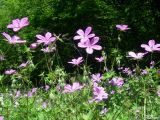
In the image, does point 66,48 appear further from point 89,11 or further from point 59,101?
point 59,101

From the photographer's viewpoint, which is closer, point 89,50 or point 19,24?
point 89,50

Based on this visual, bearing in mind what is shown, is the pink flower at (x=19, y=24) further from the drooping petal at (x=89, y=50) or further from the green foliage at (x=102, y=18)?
the green foliage at (x=102, y=18)

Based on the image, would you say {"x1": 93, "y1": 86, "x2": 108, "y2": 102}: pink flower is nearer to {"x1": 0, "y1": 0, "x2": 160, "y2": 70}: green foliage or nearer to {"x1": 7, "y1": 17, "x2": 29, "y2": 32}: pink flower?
{"x1": 7, "y1": 17, "x2": 29, "y2": 32}: pink flower

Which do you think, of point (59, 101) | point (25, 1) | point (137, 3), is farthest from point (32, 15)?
point (59, 101)

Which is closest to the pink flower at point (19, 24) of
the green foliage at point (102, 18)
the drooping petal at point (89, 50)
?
the drooping petal at point (89, 50)

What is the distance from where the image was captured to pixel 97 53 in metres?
12.1

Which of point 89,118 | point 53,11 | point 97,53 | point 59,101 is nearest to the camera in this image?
point 89,118

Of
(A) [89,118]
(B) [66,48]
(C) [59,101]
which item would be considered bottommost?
(B) [66,48]

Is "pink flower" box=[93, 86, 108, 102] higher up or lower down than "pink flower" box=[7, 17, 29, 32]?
lower down

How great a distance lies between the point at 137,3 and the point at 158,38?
1.13 m

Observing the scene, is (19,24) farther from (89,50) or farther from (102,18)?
(102,18)

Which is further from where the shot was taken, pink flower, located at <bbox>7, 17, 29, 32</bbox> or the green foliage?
the green foliage

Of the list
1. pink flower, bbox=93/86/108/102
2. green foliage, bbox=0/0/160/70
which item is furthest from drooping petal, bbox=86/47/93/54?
green foliage, bbox=0/0/160/70

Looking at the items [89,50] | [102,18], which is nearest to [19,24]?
[89,50]
